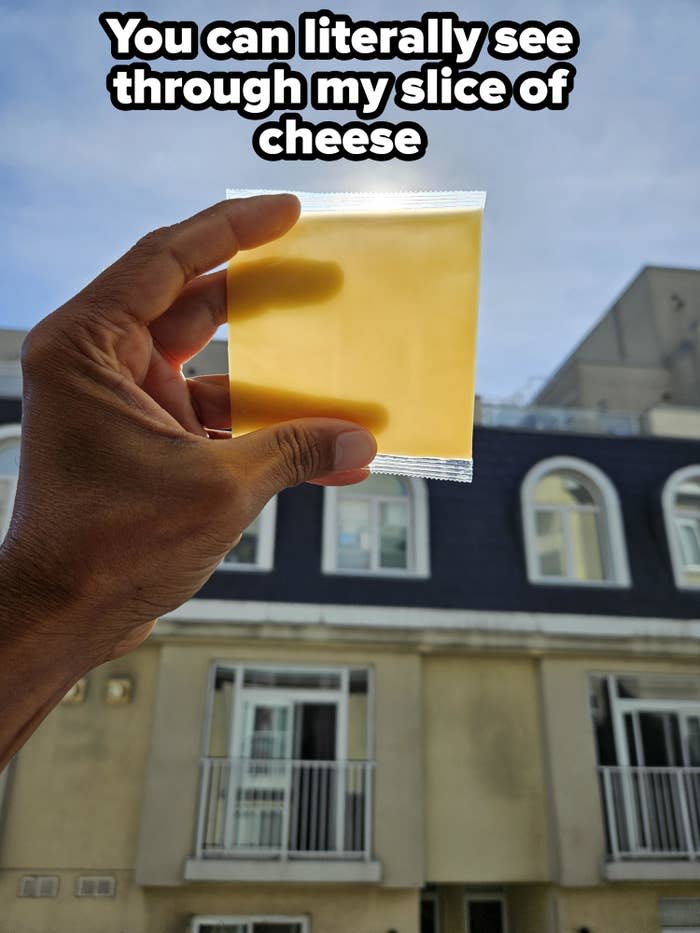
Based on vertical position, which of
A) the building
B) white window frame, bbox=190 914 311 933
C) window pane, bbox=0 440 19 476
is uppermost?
the building

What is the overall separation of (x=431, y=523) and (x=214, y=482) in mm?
8663

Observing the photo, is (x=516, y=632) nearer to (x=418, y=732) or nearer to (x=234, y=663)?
(x=418, y=732)

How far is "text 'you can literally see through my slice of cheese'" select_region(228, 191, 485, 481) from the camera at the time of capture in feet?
5.36

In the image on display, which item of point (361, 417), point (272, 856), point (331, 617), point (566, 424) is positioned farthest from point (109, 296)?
point (566, 424)

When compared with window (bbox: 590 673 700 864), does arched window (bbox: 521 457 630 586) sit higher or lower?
higher

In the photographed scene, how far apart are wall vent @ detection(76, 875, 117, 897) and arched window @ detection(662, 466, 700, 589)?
8.73m

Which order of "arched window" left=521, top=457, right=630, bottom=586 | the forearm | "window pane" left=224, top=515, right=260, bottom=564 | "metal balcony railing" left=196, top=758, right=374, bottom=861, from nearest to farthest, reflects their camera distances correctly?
the forearm → "metal balcony railing" left=196, top=758, right=374, bottom=861 → "window pane" left=224, top=515, right=260, bottom=564 → "arched window" left=521, top=457, right=630, bottom=586

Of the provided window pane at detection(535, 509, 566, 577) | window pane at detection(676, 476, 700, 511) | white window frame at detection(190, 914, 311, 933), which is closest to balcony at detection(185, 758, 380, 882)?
white window frame at detection(190, 914, 311, 933)

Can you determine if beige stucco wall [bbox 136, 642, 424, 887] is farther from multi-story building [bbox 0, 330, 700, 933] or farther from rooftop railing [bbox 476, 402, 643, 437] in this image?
rooftop railing [bbox 476, 402, 643, 437]

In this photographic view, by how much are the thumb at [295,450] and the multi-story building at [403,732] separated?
7774mm

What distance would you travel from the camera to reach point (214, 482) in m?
1.53

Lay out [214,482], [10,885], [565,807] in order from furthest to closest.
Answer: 1. [565,807]
2. [10,885]
3. [214,482]

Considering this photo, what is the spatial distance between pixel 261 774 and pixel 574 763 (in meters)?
4.25

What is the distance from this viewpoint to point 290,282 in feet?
5.39
